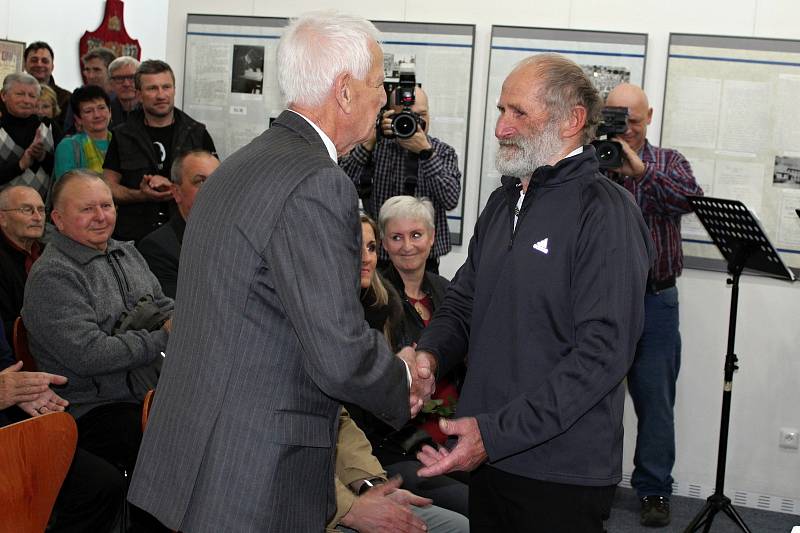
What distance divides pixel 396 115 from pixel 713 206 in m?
1.48

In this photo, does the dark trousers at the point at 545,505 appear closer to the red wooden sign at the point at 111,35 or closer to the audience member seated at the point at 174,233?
the audience member seated at the point at 174,233

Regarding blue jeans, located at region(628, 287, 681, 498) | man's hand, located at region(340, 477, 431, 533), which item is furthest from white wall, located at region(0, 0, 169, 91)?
man's hand, located at region(340, 477, 431, 533)

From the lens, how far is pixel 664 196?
462 centimetres

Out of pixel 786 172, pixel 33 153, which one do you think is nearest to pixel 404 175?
pixel 786 172

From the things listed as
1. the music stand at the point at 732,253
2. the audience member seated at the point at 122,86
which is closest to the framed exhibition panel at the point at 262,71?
the audience member seated at the point at 122,86

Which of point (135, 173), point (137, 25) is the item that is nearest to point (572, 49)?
point (135, 173)

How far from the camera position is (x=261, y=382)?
180 cm

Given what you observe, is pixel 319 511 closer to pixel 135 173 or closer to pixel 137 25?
pixel 135 173

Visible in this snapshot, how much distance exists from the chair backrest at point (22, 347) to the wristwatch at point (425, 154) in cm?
194

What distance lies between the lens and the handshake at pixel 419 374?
2274 mm

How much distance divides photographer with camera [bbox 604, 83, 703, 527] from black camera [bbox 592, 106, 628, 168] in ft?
0.70

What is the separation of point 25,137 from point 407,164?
2.45 metres

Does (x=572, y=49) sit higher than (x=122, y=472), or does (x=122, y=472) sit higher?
(x=572, y=49)

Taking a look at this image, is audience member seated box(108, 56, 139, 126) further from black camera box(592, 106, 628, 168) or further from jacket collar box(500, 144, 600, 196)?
jacket collar box(500, 144, 600, 196)
